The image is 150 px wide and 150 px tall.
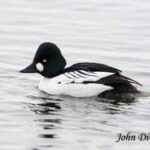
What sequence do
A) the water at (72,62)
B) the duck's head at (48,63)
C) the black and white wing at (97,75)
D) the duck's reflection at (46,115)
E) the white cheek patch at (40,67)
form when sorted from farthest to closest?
the white cheek patch at (40,67), the duck's head at (48,63), the black and white wing at (97,75), the duck's reflection at (46,115), the water at (72,62)

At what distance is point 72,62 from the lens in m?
17.2

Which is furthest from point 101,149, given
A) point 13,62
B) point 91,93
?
point 13,62

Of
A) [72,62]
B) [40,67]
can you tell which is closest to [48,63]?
[40,67]

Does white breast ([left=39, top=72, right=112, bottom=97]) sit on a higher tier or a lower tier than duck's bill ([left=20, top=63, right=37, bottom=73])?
lower

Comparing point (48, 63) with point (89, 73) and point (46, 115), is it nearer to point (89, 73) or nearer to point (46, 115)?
point (89, 73)

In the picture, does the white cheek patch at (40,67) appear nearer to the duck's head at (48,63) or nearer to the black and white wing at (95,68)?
the duck's head at (48,63)

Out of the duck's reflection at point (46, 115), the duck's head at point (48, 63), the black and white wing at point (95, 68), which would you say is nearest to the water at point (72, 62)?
the duck's reflection at point (46, 115)

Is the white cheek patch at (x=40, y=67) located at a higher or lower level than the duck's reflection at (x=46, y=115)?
higher

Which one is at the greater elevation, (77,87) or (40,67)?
(40,67)

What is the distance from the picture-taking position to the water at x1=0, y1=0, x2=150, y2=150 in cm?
1155

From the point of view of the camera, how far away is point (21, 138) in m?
11.4

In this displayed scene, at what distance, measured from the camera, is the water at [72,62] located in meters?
11.5

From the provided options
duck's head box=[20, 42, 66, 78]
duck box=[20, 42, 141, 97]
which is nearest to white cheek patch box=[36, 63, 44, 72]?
duck's head box=[20, 42, 66, 78]

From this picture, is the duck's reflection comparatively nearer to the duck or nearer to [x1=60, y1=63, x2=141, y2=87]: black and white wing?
the duck
